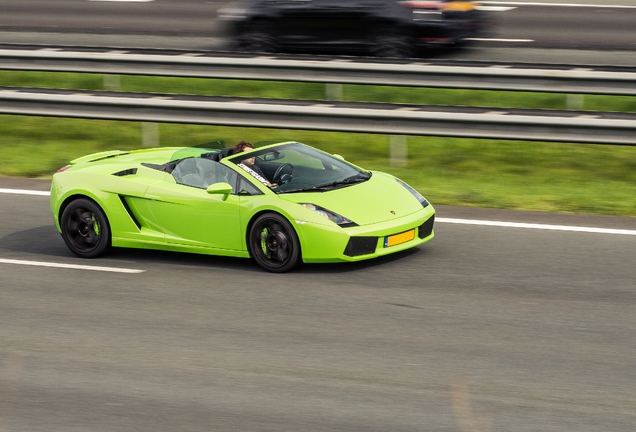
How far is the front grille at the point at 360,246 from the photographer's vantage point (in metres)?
8.65

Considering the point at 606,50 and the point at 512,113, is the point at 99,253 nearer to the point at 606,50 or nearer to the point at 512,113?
the point at 512,113

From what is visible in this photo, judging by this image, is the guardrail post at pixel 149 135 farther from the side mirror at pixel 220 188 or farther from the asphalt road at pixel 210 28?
the side mirror at pixel 220 188

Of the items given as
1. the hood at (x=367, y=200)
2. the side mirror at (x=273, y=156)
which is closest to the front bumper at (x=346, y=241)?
the hood at (x=367, y=200)

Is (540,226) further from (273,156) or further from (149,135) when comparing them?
(149,135)

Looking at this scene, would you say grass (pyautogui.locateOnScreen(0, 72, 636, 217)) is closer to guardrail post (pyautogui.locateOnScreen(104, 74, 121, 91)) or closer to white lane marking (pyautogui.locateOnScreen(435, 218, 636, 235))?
guardrail post (pyautogui.locateOnScreen(104, 74, 121, 91))

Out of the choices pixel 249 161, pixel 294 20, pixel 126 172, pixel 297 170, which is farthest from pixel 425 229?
pixel 294 20

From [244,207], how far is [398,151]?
437 centimetres

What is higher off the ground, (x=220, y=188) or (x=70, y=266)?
(x=220, y=188)

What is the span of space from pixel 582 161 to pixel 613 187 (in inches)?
47.3

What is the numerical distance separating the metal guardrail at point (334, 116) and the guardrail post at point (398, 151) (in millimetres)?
383

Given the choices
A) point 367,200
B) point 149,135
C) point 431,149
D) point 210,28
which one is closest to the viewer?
point 367,200

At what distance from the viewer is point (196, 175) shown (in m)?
9.48

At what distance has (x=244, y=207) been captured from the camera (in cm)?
899

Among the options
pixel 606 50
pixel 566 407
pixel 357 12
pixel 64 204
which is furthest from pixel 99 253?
pixel 606 50
